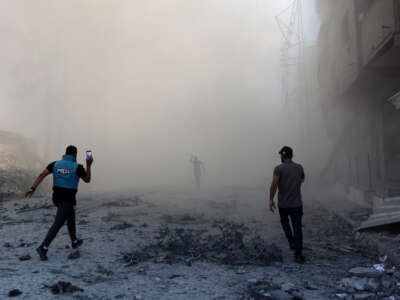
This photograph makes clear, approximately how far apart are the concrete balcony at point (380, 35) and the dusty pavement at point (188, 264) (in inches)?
155

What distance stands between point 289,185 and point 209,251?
1.48m

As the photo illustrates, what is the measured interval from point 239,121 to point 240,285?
5207 centimetres

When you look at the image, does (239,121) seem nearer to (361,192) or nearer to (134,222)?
(361,192)

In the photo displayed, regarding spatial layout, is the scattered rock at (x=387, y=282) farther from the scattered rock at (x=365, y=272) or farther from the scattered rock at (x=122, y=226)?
the scattered rock at (x=122, y=226)

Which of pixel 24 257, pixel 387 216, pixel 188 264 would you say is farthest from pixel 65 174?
pixel 387 216

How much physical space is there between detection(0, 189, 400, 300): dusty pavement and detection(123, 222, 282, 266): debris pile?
13 millimetres

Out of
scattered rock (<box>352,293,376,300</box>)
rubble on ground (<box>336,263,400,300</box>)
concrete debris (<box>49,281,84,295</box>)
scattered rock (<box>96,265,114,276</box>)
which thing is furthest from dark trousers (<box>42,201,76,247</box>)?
scattered rock (<box>352,293,376,300</box>)

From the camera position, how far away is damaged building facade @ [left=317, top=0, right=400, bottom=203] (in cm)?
1009

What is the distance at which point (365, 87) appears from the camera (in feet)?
43.1

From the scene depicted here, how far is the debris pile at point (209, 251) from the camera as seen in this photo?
553cm

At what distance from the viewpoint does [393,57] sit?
10.4 metres

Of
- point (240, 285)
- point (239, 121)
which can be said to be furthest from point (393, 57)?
point (239, 121)

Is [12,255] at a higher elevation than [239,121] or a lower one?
lower

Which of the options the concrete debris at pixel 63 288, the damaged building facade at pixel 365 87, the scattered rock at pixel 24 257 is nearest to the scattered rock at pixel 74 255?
the scattered rock at pixel 24 257
